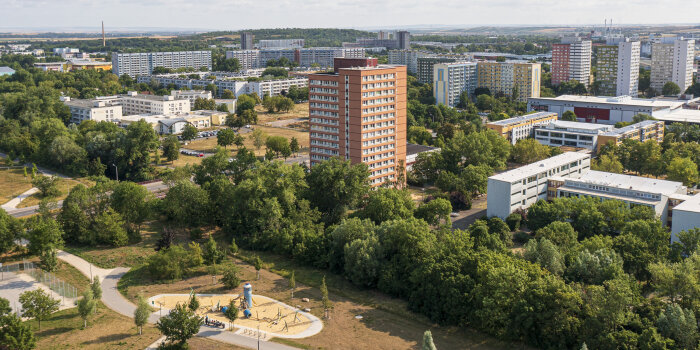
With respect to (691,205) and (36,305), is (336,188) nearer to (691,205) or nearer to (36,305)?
(36,305)

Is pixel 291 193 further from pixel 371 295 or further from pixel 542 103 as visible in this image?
pixel 542 103

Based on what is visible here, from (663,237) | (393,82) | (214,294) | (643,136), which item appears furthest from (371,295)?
(643,136)

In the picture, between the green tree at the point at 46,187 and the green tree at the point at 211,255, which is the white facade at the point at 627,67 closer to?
the green tree at the point at 211,255

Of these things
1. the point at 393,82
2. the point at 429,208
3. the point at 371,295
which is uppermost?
the point at 393,82

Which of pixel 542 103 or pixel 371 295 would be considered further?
pixel 542 103

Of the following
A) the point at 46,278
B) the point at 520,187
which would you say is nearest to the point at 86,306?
the point at 46,278

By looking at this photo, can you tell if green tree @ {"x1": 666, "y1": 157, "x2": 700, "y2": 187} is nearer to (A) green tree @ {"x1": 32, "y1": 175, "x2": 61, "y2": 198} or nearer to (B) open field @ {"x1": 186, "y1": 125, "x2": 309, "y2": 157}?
(B) open field @ {"x1": 186, "y1": 125, "x2": 309, "y2": 157}

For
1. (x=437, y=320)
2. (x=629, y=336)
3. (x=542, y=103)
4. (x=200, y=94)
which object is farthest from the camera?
(x=200, y=94)

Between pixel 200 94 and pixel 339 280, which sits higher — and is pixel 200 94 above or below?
above
